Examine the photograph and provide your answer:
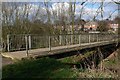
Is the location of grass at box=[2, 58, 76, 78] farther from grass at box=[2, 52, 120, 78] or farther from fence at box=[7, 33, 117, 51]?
fence at box=[7, 33, 117, 51]

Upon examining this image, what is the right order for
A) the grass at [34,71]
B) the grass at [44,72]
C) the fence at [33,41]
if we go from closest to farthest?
the grass at [44,72], the grass at [34,71], the fence at [33,41]

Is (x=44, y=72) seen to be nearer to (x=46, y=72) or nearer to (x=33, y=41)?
(x=46, y=72)

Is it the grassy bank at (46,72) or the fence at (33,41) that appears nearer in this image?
the grassy bank at (46,72)

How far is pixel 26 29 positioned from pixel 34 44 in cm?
367

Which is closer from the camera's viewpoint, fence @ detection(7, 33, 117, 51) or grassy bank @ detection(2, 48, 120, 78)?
grassy bank @ detection(2, 48, 120, 78)

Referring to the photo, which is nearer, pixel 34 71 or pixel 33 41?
pixel 34 71

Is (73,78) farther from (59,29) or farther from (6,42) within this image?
(59,29)

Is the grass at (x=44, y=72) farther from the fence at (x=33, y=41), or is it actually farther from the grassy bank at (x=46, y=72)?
the fence at (x=33, y=41)

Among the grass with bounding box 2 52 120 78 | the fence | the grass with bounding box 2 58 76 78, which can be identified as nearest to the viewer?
the grass with bounding box 2 52 120 78

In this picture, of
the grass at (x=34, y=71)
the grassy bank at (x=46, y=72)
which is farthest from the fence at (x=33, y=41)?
the grassy bank at (x=46, y=72)

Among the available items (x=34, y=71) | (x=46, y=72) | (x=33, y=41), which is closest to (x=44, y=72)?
(x=46, y=72)

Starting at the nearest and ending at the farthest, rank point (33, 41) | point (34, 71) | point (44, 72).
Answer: point (44, 72) → point (34, 71) → point (33, 41)

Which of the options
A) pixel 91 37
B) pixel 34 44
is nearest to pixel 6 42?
pixel 34 44

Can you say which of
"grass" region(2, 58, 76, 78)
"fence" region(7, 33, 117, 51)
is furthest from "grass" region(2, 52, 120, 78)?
"fence" region(7, 33, 117, 51)
